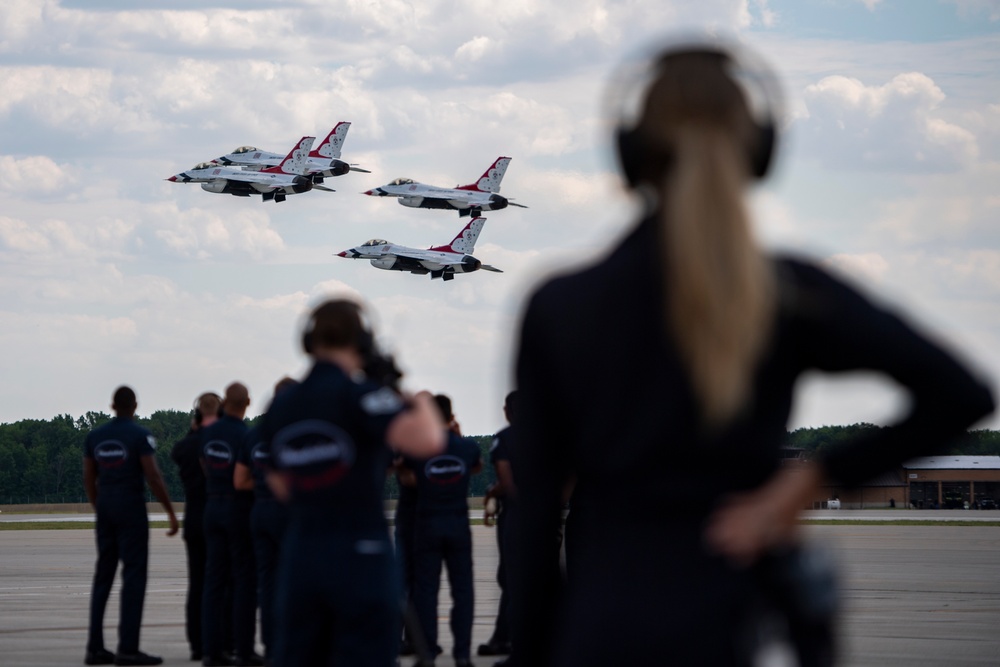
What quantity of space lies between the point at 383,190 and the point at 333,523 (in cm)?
9991

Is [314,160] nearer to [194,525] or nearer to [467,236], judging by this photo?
[467,236]

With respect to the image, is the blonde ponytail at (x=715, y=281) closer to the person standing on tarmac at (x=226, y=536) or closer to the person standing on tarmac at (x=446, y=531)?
the person standing on tarmac at (x=446, y=531)

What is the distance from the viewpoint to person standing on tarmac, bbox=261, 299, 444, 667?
17.2 feet

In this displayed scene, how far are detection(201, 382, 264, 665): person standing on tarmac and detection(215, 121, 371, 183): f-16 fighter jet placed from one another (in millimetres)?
89616

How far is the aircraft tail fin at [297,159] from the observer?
10438cm

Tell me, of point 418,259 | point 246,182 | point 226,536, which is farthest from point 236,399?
point 418,259

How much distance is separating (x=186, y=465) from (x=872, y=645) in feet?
19.4

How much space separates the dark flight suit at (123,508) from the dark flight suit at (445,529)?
2.24m

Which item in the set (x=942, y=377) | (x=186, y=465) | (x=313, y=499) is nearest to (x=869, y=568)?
(x=186, y=465)

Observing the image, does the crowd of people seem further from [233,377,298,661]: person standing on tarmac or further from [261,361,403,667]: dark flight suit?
[233,377,298,661]: person standing on tarmac

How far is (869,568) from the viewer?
24.7m

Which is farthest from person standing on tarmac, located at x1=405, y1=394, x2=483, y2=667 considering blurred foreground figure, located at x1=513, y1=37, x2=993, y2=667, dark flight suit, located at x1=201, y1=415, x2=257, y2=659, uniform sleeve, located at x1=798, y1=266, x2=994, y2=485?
uniform sleeve, located at x1=798, y1=266, x2=994, y2=485

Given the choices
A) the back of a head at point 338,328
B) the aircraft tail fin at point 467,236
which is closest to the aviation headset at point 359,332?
the back of a head at point 338,328

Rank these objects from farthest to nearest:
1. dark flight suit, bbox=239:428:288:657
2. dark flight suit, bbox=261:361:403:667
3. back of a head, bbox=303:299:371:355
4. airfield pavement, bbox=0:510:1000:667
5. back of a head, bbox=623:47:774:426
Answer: airfield pavement, bbox=0:510:1000:667 → dark flight suit, bbox=239:428:288:657 → back of a head, bbox=303:299:371:355 → dark flight suit, bbox=261:361:403:667 → back of a head, bbox=623:47:774:426
